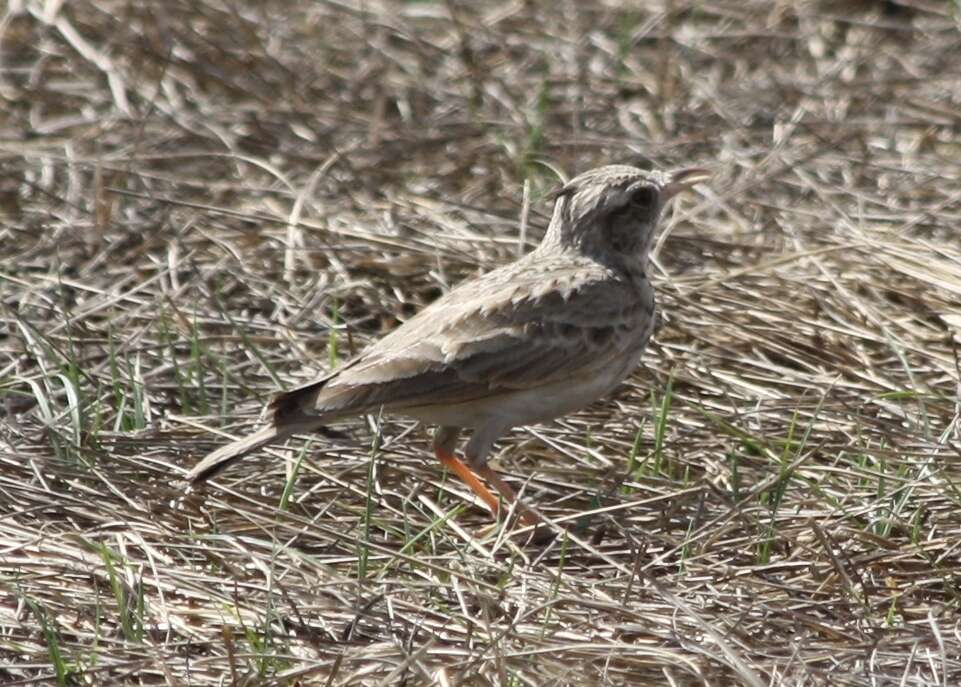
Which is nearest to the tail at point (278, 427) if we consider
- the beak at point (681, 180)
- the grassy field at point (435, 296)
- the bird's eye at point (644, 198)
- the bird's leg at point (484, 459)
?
the grassy field at point (435, 296)

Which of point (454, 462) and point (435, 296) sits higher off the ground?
point (454, 462)

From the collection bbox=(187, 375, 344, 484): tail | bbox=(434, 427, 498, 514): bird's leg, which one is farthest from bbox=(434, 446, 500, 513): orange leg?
bbox=(187, 375, 344, 484): tail

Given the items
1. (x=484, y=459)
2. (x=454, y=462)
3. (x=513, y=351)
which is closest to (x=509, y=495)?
(x=484, y=459)

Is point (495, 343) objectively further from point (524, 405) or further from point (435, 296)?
point (435, 296)

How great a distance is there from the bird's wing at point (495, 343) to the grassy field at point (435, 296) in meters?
0.24

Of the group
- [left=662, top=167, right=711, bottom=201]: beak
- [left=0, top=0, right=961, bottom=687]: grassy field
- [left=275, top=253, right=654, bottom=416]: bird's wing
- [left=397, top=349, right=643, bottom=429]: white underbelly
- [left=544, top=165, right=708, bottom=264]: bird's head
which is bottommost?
[left=0, top=0, right=961, bottom=687]: grassy field

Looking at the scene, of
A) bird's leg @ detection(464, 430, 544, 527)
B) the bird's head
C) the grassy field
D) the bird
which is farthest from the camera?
the bird's head

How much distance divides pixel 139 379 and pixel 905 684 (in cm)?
316

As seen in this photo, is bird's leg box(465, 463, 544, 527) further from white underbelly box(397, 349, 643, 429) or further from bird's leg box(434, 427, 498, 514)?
white underbelly box(397, 349, 643, 429)

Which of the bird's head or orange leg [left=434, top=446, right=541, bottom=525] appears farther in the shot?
the bird's head

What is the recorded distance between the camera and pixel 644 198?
6094 millimetres

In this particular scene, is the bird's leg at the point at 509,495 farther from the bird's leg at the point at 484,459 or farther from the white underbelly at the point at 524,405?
the white underbelly at the point at 524,405

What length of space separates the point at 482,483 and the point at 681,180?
4.25 feet

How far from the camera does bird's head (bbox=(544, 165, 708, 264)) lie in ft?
19.9
